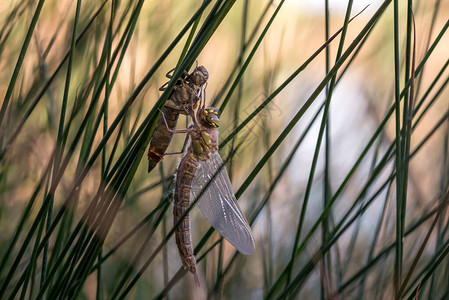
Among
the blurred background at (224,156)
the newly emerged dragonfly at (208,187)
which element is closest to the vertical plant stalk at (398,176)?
the blurred background at (224,156)

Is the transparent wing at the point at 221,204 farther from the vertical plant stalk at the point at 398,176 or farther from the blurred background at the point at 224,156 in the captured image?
the vertical plant stalk at the point at 398,176

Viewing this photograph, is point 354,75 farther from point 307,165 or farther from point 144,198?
point 144,198

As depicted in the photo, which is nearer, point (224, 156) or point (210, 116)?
point (210, 116)

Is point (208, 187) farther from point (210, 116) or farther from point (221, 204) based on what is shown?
point (210, 116)

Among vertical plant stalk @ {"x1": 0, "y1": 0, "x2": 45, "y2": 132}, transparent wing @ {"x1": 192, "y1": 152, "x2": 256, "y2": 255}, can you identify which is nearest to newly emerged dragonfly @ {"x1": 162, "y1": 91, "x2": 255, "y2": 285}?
transparent wing @ {"x1": 192, "y1": 152, "x2": 256, "y2": 255}

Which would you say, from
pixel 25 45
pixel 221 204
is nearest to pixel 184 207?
pixel 221 204

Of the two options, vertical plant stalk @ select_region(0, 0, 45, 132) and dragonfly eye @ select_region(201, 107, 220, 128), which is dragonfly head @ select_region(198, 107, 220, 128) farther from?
vertical plant stalk @ select_region(0, 0, 45, 132)
